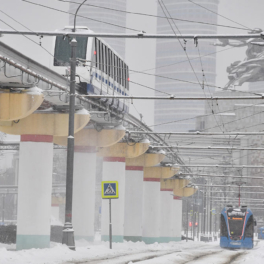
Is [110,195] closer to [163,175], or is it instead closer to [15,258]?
[15,258]

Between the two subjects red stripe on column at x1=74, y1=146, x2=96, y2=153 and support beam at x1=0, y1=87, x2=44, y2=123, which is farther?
red stripe on column at x1=74, y1=146, x2=96, y2=153

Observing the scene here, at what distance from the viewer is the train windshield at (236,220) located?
166 ft

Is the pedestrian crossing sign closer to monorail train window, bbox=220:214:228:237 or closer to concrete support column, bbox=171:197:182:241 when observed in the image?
monorail train window, bbox=220:214:228:237

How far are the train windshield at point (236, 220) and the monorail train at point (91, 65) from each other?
12.3 metres

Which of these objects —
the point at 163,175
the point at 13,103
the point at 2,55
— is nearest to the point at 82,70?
the point at 13,103

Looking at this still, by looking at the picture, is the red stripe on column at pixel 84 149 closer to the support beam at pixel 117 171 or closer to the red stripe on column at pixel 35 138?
the support beam at pixel 117 171

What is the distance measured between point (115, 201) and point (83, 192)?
268 inches

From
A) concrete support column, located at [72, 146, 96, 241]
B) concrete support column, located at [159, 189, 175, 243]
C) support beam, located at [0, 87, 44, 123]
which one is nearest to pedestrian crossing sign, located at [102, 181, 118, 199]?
support beam, located at [0, 87, 44, 123]

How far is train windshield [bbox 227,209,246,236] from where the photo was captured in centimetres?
5053

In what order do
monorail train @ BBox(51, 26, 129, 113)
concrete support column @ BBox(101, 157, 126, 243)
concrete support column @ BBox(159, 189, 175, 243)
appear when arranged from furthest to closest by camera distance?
1. concrete support column @ BBox(159, 189, 175, 243)
2. concrete support column @ BBox(101, 157, 126, 243)
3. monorail train @ BBox(51, 26, 129, 113)

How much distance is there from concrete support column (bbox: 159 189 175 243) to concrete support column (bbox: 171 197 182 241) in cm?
790

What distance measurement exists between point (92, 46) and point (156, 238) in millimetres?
27301

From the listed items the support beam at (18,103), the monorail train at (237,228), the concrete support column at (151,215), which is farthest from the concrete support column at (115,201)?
the support beam at (18,103)

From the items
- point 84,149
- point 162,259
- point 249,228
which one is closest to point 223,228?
point 249,228
